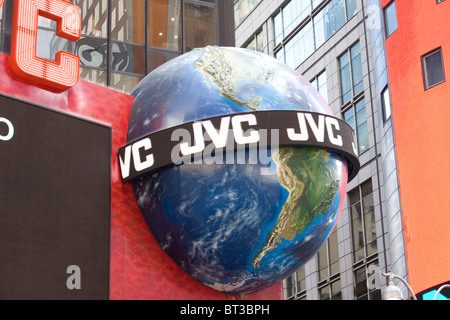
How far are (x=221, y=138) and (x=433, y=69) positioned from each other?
2185 cm

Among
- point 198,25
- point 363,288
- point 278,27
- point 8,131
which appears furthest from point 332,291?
point 8,131

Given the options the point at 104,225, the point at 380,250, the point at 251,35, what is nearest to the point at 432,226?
the point at 380,250

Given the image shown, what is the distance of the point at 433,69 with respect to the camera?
34.4 metres

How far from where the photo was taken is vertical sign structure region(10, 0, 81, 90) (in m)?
14.3

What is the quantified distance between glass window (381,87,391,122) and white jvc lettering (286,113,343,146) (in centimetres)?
2329

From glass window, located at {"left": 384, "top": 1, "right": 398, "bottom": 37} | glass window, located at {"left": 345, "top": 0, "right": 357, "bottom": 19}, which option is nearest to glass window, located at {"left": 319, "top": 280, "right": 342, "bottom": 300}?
glass window, located at {"left": 384, "top": 1, "right": 398, "bottom": 37}

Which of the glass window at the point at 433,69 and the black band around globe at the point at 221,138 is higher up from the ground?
the glass window at the point at 433,69

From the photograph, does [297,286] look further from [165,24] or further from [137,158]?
[137,158]

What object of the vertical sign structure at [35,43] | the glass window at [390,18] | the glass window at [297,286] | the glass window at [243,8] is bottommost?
the vertical sign structure at [35,43]

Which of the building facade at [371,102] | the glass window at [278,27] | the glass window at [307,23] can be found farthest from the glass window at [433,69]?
the glass window at [278,27]

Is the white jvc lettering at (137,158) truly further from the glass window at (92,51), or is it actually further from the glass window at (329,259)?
the glass window at (329,259)

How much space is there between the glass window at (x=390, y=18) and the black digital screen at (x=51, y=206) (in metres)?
25.6

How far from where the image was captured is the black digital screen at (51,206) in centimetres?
1319
